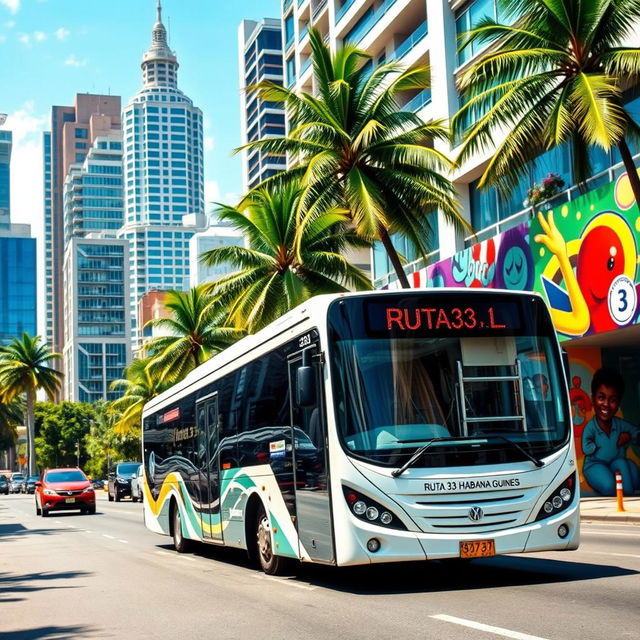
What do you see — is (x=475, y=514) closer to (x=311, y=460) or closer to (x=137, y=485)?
(x=311, y=460)

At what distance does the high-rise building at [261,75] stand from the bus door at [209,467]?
115461 millimetres

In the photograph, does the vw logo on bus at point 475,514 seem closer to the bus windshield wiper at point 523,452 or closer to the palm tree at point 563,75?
the bus windshield wiper at point 523,452

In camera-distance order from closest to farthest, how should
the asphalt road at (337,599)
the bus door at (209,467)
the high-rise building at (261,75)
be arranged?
the asphalt road at (337,599) → the bus door at (209,467) → the high-rise building at (261,75)

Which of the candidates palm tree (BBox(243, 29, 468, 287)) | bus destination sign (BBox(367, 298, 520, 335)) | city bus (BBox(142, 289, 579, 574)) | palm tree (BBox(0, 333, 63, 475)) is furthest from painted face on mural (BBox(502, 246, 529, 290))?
palm tree (BBox(0, 333, 63, 475))

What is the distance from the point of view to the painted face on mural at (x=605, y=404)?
1059 inches

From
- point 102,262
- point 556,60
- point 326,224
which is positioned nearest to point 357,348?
Result: point 556,60

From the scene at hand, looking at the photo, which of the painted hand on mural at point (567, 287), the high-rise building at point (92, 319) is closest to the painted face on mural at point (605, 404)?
the painted hand on mural at point (567, 287)

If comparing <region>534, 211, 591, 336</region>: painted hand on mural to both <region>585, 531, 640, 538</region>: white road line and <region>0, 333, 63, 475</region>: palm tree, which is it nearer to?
<region>585, 531, 640, 538</region>: white road line

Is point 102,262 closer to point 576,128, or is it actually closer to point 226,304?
point 226,304

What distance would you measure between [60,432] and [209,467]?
120942 millimetres

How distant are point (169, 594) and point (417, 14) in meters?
30.6

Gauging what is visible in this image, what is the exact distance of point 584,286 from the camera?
24.8 meters

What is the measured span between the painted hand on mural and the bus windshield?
1517 cm

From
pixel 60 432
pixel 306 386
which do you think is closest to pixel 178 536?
pixel 306 386
